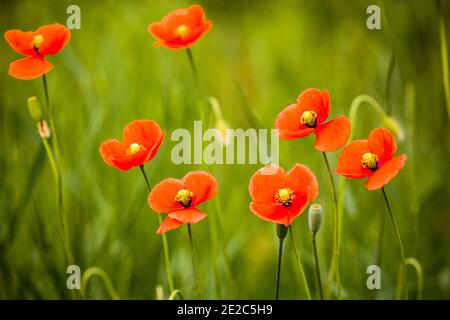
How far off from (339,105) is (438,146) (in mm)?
208

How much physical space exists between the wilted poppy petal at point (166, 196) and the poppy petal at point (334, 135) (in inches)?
5.8

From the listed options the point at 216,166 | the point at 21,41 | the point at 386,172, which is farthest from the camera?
the point at 216,166

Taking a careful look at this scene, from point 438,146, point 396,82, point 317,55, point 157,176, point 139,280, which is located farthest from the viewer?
point 317,55

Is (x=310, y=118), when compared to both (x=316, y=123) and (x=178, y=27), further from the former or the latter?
(x=178, y=27)

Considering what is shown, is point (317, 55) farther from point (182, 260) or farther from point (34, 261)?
Answer: point (34, 261)

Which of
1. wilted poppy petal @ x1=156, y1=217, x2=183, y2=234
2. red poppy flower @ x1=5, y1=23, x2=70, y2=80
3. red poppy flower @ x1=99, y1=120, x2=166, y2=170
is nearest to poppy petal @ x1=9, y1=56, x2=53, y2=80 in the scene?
red poppy flower @ x1=5, y1=23, x2=70, y2=80

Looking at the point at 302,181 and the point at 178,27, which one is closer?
the point at 302,181

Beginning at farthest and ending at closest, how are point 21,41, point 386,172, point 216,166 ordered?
point 216,166, point 21,41, point 386,172

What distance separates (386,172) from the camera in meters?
0.52

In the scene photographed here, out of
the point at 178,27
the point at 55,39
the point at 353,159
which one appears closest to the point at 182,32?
the point at 178,27

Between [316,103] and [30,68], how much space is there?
308 millimetres

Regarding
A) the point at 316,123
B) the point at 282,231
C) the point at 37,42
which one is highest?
the point at 37,42
